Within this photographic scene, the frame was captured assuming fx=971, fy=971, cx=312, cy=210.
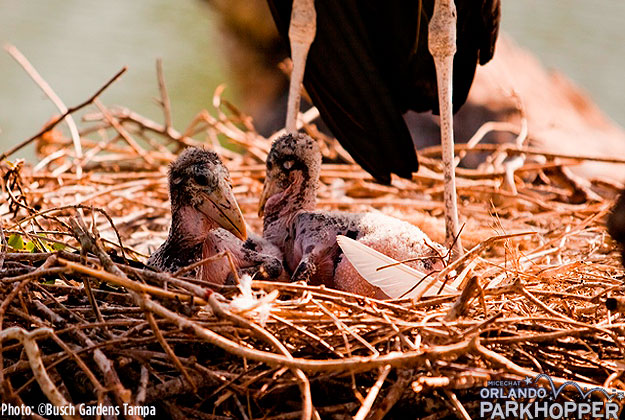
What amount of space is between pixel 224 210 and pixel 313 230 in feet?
0.69

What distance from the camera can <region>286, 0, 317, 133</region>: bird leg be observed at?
8.89ft

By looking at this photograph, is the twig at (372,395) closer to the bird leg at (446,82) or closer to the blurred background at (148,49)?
the bird leg at (446,82)

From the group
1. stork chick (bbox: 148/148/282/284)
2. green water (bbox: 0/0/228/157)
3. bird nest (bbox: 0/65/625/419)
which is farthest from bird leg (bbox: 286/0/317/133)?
green water (bbox: 0/0/228/157)

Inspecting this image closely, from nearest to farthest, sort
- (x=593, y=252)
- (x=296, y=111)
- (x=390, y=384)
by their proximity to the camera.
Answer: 1. (x=390, y=384)
2. (x=593, y=252)
3. (x=296, y=111)

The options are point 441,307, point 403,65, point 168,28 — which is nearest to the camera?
point 441,307

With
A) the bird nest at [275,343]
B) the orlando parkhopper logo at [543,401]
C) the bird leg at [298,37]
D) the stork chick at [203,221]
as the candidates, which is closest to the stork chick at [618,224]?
the bird nest at [275,343]

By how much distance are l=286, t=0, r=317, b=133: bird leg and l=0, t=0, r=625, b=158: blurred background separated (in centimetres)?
604

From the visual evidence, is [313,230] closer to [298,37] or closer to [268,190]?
[268,190]

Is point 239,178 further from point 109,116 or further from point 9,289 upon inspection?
point 9,289

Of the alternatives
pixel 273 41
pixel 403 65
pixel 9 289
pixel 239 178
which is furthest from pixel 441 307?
pixel 273 41

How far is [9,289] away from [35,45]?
361 inches

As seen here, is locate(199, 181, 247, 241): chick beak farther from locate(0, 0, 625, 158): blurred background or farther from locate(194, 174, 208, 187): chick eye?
locate(0, 0, 625, 158): blurred background

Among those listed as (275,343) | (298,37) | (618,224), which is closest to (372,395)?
(275,343)

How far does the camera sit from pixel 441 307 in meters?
1.84
